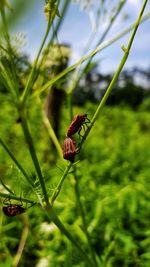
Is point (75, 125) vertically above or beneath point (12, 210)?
above

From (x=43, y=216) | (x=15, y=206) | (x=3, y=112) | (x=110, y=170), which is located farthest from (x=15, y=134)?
(x=15, y=206)

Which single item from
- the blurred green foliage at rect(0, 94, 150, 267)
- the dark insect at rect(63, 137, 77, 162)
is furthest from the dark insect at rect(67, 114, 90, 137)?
the blurred green foliage at rect(0, 94, 150, 267)

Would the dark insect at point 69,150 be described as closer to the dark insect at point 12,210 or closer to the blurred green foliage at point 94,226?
the dark insect at point 12,210

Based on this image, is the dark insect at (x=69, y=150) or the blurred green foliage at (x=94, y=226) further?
the blurred green foliage at (x=94, y=226)

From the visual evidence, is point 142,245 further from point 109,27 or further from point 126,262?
point 109,27

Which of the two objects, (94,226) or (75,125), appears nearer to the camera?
(75,125)

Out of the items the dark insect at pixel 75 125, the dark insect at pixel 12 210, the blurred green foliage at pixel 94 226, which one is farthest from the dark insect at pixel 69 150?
the blurred green foliage at pixel 94 226

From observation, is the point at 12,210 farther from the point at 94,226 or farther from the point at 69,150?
the point at 94,226

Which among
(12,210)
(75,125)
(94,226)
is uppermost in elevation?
(75,125)

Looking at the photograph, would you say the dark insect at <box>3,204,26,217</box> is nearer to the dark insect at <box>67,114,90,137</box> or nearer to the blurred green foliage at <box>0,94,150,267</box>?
the dark insect at <box>67,114,90,137</box>

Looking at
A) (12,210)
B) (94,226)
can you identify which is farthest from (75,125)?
(94,226)

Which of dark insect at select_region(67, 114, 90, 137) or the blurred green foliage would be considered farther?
the blurred green foliage
